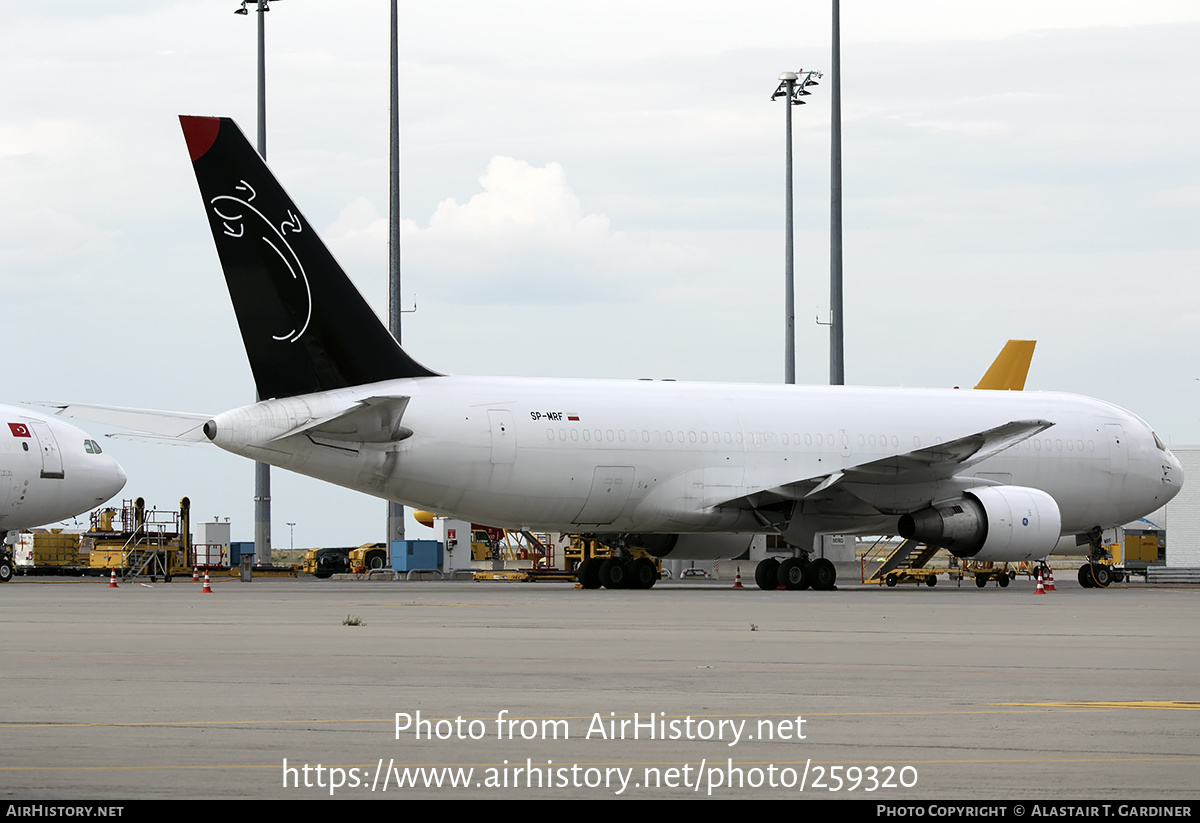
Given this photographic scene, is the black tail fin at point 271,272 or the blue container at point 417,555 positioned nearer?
the black tail fin at point 271,272

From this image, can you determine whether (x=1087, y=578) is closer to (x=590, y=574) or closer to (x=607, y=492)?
(x=590, y=574)

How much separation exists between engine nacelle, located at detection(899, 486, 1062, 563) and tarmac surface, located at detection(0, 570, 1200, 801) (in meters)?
10.9

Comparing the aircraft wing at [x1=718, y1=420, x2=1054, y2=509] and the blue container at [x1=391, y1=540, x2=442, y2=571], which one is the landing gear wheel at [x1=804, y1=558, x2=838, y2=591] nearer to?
the aircraft wing at [x1=718, y1=420, x2=1054, y2=509]

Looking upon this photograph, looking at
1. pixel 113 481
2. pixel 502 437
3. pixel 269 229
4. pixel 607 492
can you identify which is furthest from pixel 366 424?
pixel 113 481

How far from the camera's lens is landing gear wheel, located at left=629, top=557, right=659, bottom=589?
3212 cm

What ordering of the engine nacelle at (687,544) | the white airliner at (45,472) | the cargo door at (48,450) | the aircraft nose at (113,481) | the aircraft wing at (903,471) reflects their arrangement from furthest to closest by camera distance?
the aircraft nose at (113,481) → the cargo door at (48,450) → the white airliner at (45,472) → the engine nacelle at (687,544) → the aircraft wing at (903,471)

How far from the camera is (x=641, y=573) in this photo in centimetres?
3219

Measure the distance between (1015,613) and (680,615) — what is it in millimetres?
4862

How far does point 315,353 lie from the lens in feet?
88.1

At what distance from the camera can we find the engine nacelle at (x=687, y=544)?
33.0 metres

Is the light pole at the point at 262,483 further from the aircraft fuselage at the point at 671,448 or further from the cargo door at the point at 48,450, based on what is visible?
the aircraft fuselage at the point at 671,448

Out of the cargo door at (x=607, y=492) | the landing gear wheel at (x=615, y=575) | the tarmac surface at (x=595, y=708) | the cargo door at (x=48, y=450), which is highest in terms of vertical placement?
the cargo door at (x=48, y=450)

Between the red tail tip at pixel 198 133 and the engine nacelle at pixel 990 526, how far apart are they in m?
14.8

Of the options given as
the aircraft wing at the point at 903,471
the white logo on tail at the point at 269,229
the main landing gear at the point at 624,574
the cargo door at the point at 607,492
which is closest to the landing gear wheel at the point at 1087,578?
the aircraft wing at the point at 903,471
